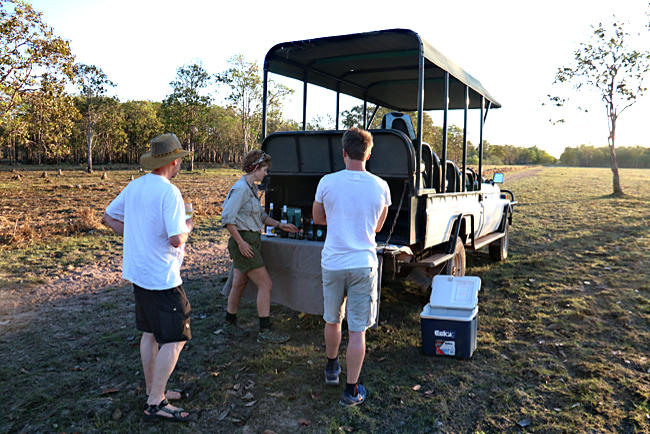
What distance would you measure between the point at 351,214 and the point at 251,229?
1559 mm

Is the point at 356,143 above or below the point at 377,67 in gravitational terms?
below

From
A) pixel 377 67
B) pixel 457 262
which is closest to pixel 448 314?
pixel 457 262

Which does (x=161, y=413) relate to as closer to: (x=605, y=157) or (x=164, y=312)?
(x=164, y=312)

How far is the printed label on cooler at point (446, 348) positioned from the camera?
4.25 metres

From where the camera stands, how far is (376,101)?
816 centimetres

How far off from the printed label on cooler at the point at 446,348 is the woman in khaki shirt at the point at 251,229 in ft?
4.94

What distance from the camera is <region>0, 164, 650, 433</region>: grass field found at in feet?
10.8

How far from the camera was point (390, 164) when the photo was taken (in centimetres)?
471

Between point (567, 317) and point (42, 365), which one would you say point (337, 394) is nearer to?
point (42, 365)

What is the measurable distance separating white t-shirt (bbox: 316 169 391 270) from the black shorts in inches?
42.3

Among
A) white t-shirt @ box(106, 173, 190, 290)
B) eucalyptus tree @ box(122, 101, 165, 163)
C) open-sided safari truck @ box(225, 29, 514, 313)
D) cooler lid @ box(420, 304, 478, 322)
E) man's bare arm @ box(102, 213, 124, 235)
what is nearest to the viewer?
white t-shirt @ box(106, 173, 190, 290)

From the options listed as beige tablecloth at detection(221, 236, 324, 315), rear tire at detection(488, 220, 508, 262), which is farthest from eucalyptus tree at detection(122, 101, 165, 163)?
beige tablecloth at detection(221, 236, 324, 315)

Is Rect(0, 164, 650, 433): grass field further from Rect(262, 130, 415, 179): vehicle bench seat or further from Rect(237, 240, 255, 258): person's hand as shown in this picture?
Rect(262, 130, 415, 179): vehicle bench seat

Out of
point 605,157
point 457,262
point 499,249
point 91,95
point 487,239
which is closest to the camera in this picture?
point 457,262
